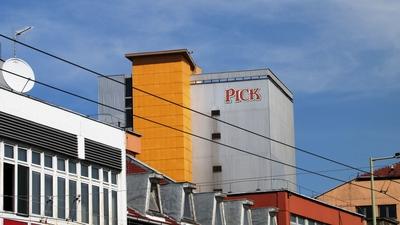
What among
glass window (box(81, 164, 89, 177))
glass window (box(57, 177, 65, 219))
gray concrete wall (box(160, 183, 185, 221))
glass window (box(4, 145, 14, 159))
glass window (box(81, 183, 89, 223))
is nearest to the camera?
glass window (box(4, 145, 14, 159))

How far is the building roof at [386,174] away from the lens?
94.2 m

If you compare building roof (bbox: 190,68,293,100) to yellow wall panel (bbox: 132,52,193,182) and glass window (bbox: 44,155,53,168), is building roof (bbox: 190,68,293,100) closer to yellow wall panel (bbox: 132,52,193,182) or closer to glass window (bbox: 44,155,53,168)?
yellow wall panel (bbox: 132,52,193,182)

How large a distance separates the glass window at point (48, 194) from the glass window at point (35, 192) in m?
0.44

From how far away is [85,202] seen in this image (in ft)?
119

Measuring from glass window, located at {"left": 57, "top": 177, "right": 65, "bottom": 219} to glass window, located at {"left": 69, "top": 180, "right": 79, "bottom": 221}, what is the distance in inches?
15.9

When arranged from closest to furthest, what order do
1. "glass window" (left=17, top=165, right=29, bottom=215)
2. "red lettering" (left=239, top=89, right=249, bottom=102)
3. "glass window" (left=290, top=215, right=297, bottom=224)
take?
"glass window" (left=17, top=165, right=29, bottom=215) → "glass window" (left=290, top=215, right=297, bottom=224) → "red lettering" (left=239, top=89, right=249, bottom=102)

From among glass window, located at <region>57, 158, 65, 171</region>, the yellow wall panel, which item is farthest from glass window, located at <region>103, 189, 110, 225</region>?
the yellow wall panel

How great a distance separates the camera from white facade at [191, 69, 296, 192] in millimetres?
90938

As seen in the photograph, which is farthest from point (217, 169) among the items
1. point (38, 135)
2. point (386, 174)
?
point (38, 135)

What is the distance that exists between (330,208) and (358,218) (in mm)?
6078

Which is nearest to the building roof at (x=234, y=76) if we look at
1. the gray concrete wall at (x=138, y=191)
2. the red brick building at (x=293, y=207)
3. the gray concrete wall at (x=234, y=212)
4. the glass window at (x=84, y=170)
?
the red brick building at (x=293, y=207)

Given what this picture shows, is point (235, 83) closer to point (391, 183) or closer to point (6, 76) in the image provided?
point (391, 183)

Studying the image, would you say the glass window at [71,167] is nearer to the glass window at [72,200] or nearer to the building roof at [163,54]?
the glass window at [72,200]

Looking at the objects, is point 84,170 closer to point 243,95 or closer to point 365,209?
point 243,95
